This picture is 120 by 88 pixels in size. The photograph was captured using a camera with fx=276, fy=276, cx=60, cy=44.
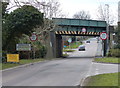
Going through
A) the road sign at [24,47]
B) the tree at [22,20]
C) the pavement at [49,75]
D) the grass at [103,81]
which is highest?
the tree at [22,20]

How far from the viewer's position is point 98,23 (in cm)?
5122

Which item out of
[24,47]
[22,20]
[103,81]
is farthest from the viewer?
[24,47]

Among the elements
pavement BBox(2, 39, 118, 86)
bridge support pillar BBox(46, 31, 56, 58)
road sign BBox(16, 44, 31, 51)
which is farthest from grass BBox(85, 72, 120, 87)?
bridge support pillar BBox(46, 31, 56, 58)

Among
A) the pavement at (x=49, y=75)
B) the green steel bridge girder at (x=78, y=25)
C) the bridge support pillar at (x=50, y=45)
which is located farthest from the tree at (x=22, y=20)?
the bridge support pillar at (x=50, y=45)

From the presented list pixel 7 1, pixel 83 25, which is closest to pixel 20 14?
pixel 7 1

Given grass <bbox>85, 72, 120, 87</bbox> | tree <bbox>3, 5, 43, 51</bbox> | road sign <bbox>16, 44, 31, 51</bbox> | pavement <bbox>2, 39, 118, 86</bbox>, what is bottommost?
Answer: pavement <bbox>2, 39, 118, 86</bbox>

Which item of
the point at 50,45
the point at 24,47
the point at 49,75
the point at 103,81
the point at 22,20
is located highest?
the point at 22,20

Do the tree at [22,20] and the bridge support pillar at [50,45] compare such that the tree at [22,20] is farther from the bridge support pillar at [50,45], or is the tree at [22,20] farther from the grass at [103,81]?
the bridge support pillar at [50,45]

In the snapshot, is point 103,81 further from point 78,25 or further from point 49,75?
point 78,25

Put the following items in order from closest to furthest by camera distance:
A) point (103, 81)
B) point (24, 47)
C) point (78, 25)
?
point (103, 81), point (24, 47), point (78, 25)

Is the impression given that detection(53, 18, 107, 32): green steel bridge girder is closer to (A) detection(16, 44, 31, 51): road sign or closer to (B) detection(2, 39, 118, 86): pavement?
(A) detection(16, 44, 31, 51): road sign

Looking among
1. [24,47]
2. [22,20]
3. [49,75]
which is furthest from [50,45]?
[49,75]

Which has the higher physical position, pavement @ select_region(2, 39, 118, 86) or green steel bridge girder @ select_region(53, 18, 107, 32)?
green steel bridge girder @ select_region(53, 18, 107, 32)

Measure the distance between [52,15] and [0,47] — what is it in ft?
63.4
